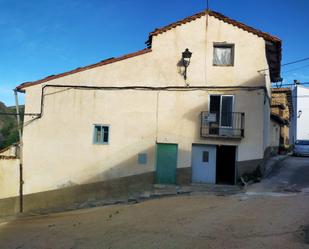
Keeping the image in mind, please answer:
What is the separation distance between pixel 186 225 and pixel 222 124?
815 cm

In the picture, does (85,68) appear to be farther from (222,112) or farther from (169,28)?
(222,112)

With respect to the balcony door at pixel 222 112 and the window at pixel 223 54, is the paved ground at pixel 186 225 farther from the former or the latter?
the window at pixel 223 54

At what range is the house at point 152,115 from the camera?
17.0 metres

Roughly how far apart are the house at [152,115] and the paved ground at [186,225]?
9.35 ft

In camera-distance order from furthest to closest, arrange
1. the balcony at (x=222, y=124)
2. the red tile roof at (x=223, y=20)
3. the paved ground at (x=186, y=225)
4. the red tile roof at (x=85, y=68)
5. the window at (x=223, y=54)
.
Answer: the red tile roof at (x=85, y=68), the window at (x=223, y=54), the red tile roof at (x=223, y=20), the balcony at (x=222, y=124), the paved ground at (x=186, y=225)

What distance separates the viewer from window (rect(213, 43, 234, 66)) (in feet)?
57.1

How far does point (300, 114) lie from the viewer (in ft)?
140

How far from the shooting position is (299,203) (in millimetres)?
12062

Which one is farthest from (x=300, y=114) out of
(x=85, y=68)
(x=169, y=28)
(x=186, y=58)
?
(x=85, y=68)

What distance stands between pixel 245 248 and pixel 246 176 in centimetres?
974

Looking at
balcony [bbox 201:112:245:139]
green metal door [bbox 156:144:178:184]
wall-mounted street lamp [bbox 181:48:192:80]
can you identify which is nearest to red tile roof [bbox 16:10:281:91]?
wall-mounted street lamp [bbox 181:48:192:80]

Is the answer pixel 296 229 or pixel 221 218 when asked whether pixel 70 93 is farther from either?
pixel 296 229

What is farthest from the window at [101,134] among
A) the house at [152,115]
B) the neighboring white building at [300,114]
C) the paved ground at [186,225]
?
the neighboring white building at [300,114]

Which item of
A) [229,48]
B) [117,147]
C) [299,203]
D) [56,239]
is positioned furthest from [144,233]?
[229,48]
